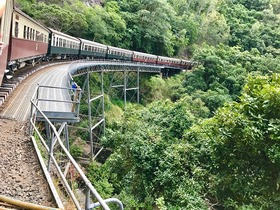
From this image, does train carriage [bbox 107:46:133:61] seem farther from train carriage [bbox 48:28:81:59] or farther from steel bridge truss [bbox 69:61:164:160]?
train carriage [bbox 48:28:81:59]

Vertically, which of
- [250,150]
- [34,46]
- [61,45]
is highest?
[61,45]

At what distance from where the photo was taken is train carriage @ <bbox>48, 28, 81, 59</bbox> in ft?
68.7

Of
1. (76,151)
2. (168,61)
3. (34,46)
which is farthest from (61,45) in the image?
(168,61)

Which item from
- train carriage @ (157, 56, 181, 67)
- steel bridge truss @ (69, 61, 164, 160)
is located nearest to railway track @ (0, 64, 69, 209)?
steel bridge truss @ (69, 61, 164, 160)

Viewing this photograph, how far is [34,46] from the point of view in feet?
51.7

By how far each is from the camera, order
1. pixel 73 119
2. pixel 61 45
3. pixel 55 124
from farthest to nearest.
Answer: pixel 61 45 < pixel 55 124 < pixel 73 119

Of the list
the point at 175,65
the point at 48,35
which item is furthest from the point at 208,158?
the point at 175,65

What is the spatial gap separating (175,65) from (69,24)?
17.5m

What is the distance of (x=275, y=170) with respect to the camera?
732 centimetres

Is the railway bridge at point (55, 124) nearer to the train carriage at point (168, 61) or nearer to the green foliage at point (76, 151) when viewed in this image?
the green foliage at point (76, 151)

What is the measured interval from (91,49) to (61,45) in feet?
20.6

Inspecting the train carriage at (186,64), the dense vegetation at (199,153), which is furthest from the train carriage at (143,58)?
the dense vegetation at (199,153)

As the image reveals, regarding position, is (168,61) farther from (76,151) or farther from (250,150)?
(250,150)

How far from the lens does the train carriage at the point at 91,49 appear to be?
27.7 metres
